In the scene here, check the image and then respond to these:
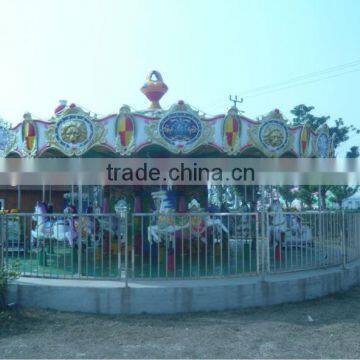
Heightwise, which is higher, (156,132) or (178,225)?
(156,132)

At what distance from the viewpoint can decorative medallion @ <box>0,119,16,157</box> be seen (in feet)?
30.6

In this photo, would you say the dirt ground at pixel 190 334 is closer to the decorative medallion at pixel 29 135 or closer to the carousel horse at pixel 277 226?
the carousel horse at pixel 277 226

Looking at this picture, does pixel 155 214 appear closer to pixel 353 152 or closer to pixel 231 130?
pixel 231 130

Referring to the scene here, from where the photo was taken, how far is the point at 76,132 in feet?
27.3

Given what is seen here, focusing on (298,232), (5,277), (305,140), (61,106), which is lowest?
(5,277)

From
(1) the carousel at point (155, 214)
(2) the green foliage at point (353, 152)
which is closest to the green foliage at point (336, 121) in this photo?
(2) the green foliage at point (353, 152)

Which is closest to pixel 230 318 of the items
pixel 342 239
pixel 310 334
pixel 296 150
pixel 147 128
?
pixel 310 334

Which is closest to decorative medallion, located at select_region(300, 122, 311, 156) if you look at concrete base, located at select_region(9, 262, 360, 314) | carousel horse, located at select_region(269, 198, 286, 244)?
carousel horse, located at select_region(269, 198, 286, 244)

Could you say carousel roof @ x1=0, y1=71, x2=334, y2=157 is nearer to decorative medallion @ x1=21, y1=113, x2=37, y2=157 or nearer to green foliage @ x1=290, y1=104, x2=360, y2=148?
decorative medallion @ x1=21, y1=113, x2=37, y2=157

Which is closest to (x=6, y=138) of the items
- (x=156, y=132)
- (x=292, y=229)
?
(x=156, y=132)

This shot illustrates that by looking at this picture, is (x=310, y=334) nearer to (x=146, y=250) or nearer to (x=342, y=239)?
(x=342, y=239)

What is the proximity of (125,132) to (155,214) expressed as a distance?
2.28 metres

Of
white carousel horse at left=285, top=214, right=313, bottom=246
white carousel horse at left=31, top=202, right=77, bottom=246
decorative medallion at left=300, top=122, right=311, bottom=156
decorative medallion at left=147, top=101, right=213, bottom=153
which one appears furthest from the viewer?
decorative medallion at left=300, top=122, right=311, bottom=156

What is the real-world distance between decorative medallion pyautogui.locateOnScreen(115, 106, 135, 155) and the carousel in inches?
0.7
